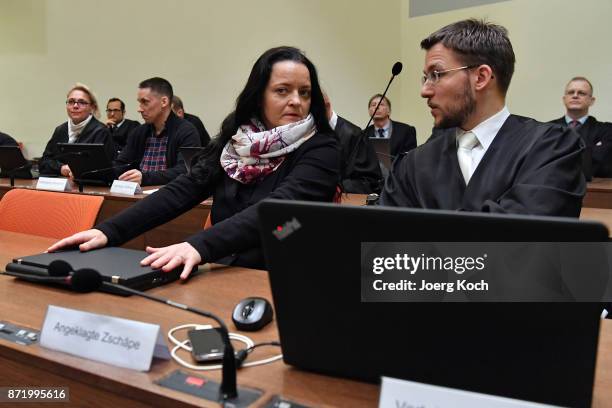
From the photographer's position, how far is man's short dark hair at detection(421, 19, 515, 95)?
53.3 inches

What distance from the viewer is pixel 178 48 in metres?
6.02

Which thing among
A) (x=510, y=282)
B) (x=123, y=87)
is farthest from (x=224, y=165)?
(x=123, y=87)

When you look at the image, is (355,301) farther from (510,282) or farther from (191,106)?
(191,106)

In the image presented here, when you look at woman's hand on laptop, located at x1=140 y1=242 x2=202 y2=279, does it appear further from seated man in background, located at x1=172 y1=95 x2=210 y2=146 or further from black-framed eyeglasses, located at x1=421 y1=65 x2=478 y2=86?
seated man in background, located at x1=172 y1=95 x2=210 y2=146

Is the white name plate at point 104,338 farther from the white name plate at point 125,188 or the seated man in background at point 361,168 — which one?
the seated man in background at point 361,168

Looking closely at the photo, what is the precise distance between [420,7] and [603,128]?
2.13m

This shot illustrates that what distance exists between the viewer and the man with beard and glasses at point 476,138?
48.6 inches

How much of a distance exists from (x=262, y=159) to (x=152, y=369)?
0.90 meters

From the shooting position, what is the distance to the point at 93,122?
13.4 feet

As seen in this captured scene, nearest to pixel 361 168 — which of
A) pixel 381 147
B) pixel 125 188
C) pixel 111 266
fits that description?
pixel 381 147

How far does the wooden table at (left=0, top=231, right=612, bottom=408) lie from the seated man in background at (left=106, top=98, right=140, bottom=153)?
5211mm

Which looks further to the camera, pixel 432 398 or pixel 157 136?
pixel 157 136

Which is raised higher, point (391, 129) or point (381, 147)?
point (391, 129)

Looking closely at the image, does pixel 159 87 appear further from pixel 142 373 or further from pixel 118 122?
pixel 142 373
